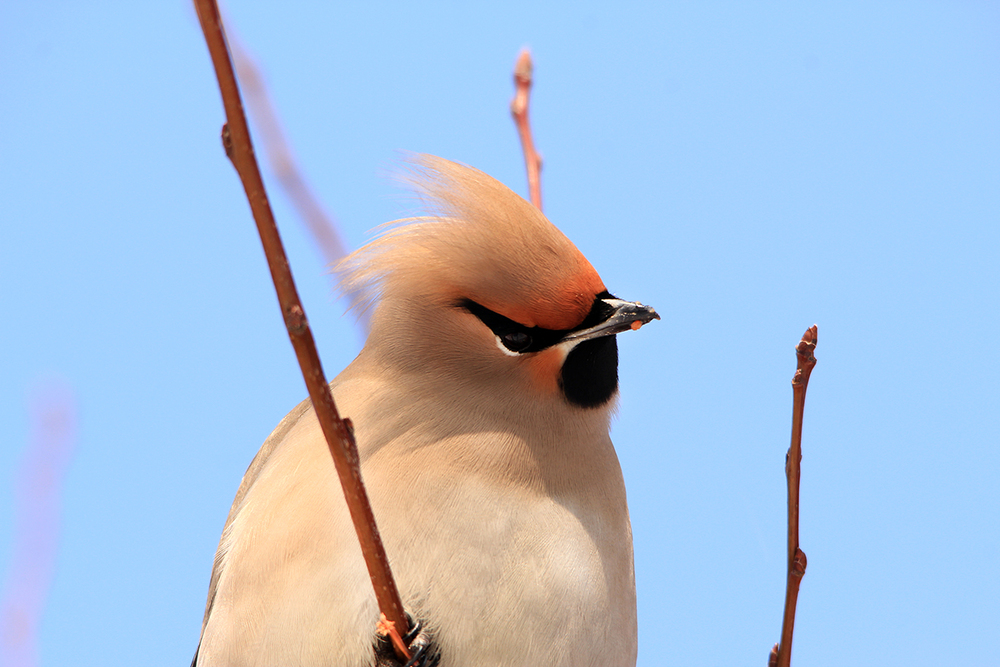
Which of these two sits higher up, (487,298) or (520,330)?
(487,298)

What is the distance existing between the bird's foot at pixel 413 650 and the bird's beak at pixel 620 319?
90cm

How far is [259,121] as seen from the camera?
2979 mm

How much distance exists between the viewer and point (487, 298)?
294 centimetres

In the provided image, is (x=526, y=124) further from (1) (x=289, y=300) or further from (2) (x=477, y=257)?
(1) (x=289, y=300)

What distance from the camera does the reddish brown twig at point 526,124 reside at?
3527 mm

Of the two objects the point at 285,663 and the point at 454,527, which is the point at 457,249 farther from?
the point at 285,663

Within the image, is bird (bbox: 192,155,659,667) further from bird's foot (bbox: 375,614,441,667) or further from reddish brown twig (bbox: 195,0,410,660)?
reddish brown twig (bbox: 195,0,410,660)

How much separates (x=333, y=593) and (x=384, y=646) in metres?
0.20

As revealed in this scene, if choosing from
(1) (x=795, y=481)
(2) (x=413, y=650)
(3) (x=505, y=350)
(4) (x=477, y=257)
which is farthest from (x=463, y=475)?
(1) (x=795, y=481)

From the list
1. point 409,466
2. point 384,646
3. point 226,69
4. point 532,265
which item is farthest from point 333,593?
point 226,69

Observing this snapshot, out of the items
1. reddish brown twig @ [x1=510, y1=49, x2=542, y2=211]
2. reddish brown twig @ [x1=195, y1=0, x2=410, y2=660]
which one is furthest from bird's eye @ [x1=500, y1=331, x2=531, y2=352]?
reddish brown twig @ [x1=195, y1=0, x2=410, y2=660]

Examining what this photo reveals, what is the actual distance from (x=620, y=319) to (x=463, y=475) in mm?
622

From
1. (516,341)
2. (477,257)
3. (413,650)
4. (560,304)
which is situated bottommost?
(413,650)

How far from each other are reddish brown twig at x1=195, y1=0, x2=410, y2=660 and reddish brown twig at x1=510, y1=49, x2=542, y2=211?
1698 millimetres
